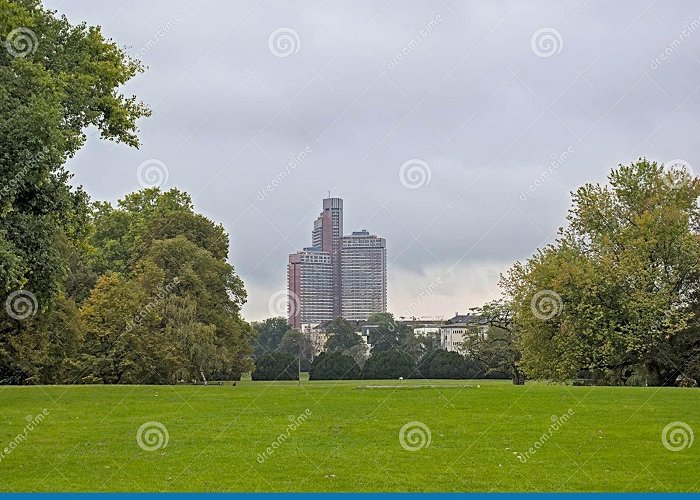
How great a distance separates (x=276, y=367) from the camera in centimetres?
6794

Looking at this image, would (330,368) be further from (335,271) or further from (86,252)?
(86,252)

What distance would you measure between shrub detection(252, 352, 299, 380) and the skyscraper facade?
13472 millimetres

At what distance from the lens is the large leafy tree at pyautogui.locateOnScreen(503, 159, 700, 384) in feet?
143

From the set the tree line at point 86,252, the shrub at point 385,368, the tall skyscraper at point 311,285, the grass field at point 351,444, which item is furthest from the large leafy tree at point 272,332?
the grass field at point 351,444

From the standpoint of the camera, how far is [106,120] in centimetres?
2952

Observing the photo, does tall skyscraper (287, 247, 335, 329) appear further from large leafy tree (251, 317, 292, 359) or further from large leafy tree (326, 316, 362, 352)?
large leafy tree (251, 317, 292, 359)

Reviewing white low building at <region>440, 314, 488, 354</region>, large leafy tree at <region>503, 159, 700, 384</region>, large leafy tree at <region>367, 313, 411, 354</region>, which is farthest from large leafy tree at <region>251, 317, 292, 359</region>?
large leafy tree at <region>503, 159, 700, 384</region>

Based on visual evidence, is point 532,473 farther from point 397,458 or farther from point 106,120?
point 106,120

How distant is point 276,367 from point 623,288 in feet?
105

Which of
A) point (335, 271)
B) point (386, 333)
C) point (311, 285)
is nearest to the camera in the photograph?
point (311, 285)

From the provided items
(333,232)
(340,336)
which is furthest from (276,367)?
(333,232)

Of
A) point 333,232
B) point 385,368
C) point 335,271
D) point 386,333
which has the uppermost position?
point 333,232

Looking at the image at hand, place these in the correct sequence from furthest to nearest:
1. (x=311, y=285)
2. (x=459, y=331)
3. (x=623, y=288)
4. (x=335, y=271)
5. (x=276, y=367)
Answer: (x=459, y=331) < (x=335, y=271) < (x=311, y=285) < (x=276, y=367) < (x=623, y=288)

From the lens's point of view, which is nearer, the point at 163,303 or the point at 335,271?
the point at 163,303
